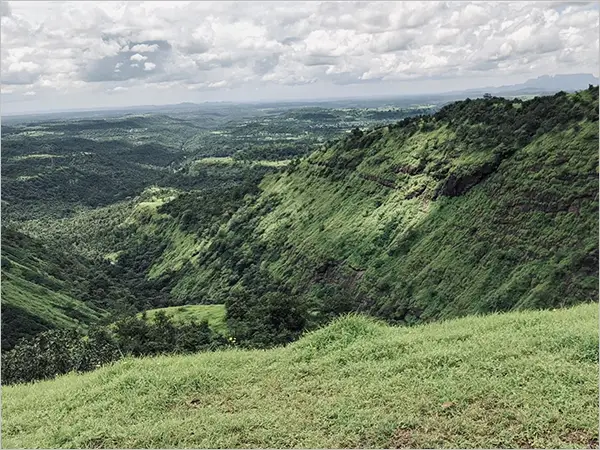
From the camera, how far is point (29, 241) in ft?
453

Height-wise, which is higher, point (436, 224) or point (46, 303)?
point (436, 224)

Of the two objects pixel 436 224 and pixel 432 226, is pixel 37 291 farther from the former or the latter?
pixel 436 224

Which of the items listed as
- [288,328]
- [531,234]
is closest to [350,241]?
[531,234]

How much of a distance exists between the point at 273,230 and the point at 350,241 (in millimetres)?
29508

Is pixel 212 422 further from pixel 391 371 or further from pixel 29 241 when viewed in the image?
pixel 29 241

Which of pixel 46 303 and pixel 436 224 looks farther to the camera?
pixel 46 303

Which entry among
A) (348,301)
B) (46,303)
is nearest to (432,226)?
(348,301)

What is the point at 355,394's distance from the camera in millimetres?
10234

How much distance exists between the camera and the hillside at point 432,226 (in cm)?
6188

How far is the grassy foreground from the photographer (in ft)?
Answer: 28.6

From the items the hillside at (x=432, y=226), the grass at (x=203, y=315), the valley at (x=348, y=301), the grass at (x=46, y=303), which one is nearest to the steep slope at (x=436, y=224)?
the hillside at (x=432, y=226)

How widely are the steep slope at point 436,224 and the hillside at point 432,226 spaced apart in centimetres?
24

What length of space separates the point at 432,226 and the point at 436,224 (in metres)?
0.73

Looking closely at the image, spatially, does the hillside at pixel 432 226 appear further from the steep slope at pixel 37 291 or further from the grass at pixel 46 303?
the steep slope at pixel 37 291
